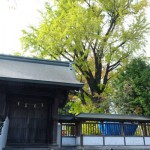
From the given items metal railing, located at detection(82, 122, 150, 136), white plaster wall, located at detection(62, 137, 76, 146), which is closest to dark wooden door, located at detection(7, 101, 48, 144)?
white plaster wall, located at detection(62, 137, 76, 146)

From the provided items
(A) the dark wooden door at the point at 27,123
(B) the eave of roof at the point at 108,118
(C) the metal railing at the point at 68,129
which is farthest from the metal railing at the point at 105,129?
(A) the dark wooden door at the point at 27,123

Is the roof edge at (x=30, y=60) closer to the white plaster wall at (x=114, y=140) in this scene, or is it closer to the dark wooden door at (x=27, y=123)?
the dark wooden door at (x=27, y=123)

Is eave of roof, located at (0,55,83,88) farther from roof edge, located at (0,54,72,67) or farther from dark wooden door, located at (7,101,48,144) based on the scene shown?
dark wooden door, located at (7,101,48,144)

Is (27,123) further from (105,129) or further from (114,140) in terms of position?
(114,140)

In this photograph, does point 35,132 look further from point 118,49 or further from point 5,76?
point 118,49

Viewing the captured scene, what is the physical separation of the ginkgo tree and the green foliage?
4.33ft

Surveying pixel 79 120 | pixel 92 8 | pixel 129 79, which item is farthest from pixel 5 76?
pixel 92 8

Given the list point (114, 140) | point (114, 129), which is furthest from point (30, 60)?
point (114, 140)

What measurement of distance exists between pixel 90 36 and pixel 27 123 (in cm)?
1053

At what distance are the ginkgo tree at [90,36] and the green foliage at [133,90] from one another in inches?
51.9

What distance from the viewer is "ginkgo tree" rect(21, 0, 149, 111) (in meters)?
18.2

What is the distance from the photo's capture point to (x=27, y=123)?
10398 millimetres

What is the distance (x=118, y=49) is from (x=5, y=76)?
12.4m

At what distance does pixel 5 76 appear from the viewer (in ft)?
30.7
